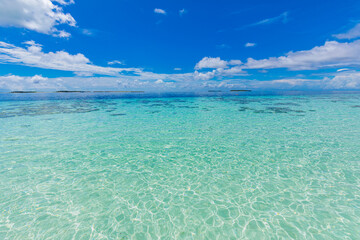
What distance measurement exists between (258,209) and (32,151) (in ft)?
52.8

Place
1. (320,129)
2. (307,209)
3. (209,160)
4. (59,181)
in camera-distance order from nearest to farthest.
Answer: (307,209)
(59,181)
(209,160)
(320,129)

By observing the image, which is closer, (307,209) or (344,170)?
(307,209)

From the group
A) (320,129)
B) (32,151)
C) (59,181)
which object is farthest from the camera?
(320,129)

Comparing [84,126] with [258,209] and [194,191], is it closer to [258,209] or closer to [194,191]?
[194,191]

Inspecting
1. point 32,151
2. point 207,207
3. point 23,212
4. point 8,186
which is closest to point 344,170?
point 207,207

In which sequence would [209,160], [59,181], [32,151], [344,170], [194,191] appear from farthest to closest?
[32,151], [209,160], [344,170], [59,181], [194,191]

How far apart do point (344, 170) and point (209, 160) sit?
7796 mm

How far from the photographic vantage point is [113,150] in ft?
42.8

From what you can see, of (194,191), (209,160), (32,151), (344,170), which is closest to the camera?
(194,191)

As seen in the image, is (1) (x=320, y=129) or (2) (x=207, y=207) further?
(1) (x=320, y=129)

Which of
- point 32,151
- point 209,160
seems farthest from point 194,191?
point 32,151

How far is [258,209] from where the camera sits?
6.74 m

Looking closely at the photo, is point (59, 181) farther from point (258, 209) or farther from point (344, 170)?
point (344, 170)

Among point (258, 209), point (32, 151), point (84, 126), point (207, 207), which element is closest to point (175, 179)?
point (207, 207)
